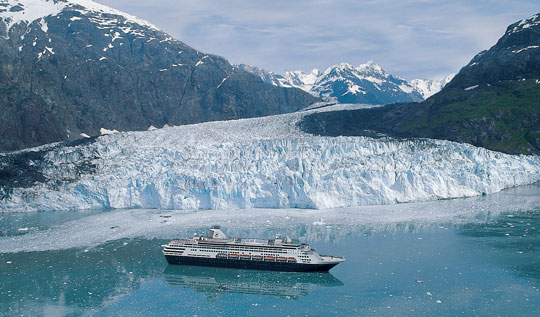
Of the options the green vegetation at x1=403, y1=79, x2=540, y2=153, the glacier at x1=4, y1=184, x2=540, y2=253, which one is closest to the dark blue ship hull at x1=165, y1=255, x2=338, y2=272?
the glacier at x1=4, y1=184, x2=540, y2=253

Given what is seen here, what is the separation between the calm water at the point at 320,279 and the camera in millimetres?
23625

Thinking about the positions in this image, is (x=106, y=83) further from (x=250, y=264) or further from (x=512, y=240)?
(x=512, y=240)

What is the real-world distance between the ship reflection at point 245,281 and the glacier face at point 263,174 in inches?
689

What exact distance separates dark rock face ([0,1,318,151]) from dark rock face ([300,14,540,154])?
53.3m

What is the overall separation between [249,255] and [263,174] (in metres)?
19.0

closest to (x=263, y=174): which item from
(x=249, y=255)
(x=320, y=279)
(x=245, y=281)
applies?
(x=249, y=255)

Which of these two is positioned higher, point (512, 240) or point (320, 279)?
point (512, 240)

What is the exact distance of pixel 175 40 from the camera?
157250 mm

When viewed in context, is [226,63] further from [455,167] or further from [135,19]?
[455,167]

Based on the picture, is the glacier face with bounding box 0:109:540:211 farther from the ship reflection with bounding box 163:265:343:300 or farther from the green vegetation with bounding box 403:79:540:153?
the ship reflection with bounding box 163:265:343:300

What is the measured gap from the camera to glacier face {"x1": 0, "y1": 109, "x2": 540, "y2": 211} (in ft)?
158

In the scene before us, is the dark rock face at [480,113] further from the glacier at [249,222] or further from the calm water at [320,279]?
the calm water at [320,279]

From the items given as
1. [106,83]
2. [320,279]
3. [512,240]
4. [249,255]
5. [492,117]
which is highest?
[106,83]

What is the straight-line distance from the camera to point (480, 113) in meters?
78.0
